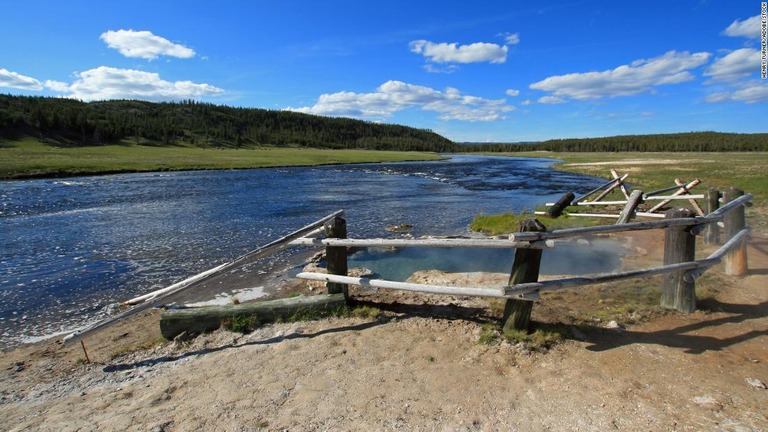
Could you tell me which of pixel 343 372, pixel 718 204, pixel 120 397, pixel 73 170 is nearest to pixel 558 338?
pixel 343 372

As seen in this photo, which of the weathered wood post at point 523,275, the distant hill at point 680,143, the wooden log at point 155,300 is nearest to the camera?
the weathered wood post at point 523,275

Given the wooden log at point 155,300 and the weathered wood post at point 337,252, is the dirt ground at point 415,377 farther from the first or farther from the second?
the weathered wood post at point 337,252

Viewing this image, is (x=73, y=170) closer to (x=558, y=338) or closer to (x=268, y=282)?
(x=268, y=282)

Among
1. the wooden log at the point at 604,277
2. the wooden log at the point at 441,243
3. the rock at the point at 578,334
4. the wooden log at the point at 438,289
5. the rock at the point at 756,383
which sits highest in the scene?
the wooden log at the point at 441,243

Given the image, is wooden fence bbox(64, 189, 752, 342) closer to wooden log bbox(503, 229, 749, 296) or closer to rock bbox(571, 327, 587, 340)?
wooden log bbox(503, 229, 749, 296)

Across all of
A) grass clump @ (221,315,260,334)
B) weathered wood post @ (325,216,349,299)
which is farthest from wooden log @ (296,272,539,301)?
grass clump @ (221,315,260,334)

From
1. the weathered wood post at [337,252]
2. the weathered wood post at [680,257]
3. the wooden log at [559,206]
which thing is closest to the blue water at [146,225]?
the wooden log at [559,206]

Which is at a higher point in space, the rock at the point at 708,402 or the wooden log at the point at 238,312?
the rock at the point at 708,402

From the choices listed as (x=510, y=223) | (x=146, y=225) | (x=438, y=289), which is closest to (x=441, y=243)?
(x=438, y=289)

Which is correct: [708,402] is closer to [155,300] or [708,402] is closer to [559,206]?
[155,300]

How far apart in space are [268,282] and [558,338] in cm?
787

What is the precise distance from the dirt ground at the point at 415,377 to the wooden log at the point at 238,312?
0.90 feet

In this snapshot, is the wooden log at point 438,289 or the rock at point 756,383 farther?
the wooden log at point 438,289

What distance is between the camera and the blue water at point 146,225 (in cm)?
1067
